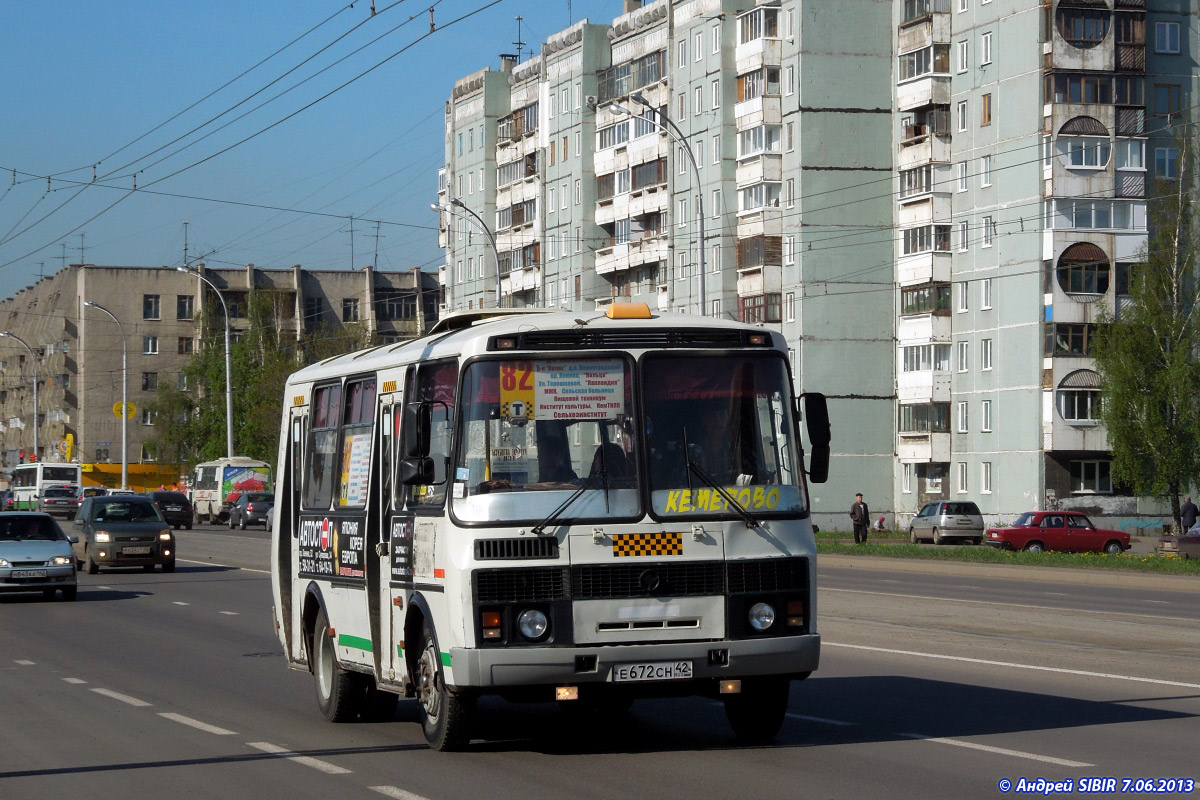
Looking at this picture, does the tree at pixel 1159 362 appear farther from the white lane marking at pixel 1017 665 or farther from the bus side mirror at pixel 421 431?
the bus side mirror at pixel 421 431

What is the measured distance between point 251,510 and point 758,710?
63.4 metres

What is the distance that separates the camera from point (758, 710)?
10.7 metres

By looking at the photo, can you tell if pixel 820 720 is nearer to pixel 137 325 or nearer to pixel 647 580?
pixel 647 580

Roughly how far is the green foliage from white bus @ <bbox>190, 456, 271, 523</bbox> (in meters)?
8.88

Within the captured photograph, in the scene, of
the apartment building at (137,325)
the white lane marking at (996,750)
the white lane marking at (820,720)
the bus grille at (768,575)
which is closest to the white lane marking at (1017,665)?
the white lane marking at (820,720)

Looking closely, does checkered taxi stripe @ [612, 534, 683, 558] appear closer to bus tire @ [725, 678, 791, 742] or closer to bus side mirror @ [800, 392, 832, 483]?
bus side mirror @ [800, 392, 832, 483]

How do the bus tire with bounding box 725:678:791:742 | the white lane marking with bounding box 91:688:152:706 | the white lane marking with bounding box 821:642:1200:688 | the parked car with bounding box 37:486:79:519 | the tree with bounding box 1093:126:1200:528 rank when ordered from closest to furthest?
the bus tire with bounding box 725:678:791:742, the white lane marking with bounding box 91:688:152:706, the white lane marking with bounding box 821:642:1200:688, the tree with bounding box 1093:126:1200:528, the parked car with bounding box 37:486:79:519

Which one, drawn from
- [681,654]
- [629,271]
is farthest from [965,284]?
[681,654]

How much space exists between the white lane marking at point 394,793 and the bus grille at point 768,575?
2.23m

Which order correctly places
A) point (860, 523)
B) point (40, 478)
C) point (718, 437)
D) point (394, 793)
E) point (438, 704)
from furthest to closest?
point (40, 478), point (860, 523), point (438, 704), point (718, 437), point (394, 793)

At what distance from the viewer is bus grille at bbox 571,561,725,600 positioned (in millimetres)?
9750

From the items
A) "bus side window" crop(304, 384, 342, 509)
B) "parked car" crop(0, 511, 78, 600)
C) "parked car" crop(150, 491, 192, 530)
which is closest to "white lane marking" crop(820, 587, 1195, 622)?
"parked car" crop(0, 511, 78, 600)

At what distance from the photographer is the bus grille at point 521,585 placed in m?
9.66

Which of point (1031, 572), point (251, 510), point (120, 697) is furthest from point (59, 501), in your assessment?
point (120, 697)
